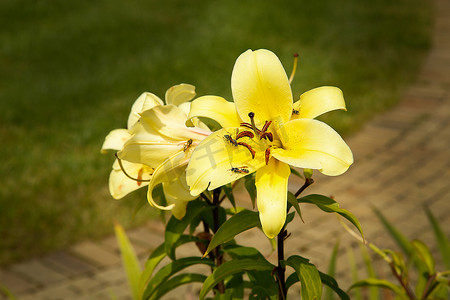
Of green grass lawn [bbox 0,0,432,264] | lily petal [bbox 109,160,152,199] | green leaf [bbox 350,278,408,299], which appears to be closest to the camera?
lily petal [bbox 109,160,152,199]

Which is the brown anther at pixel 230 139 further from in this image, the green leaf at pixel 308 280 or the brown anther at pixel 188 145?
the green leaf at pixel 308 280

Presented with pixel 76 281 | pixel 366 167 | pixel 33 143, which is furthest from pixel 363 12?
pixel 76 281

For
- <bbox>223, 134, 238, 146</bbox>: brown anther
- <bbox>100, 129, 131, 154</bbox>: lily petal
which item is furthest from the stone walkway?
<bbox>223, 134, 238, 146</bbox>: brown anther

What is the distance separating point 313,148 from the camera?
84 cm

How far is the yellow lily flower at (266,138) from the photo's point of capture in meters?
0.82

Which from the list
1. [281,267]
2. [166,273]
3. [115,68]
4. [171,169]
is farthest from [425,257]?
[115,68]

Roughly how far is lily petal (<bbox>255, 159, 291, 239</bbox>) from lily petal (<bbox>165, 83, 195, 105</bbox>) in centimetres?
25

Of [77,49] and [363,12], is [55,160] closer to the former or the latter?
[77,49]

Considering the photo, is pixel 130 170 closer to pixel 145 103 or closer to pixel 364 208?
pixel 145 103

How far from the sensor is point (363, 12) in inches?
264

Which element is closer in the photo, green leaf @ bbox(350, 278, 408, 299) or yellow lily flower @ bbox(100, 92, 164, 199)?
yellow lily flower @ bbox(100, 92, 164, 199)

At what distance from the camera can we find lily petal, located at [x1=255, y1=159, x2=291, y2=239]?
801 mm

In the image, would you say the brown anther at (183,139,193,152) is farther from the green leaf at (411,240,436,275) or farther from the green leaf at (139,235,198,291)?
the green leaf at (411,240,436,275)

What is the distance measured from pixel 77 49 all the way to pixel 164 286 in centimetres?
487
